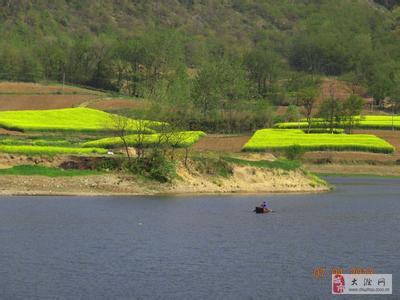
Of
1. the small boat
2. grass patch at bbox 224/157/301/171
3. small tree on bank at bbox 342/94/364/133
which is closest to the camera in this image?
the small boat

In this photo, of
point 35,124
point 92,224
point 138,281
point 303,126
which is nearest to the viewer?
point 138,281

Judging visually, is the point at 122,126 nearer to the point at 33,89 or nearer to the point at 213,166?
the point at 213,166

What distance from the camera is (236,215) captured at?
6700 cm

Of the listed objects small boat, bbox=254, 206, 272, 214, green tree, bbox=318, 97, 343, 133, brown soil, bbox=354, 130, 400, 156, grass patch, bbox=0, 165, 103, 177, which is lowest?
small boat, bbox=254, 206, 272, 214

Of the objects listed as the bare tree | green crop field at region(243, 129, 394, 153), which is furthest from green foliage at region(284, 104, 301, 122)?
the bare tree

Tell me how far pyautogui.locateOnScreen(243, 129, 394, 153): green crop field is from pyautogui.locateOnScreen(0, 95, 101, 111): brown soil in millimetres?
47455

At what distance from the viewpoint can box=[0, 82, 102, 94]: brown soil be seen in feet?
583

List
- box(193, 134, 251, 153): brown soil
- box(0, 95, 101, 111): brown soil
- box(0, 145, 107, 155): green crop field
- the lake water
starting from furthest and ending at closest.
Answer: box(0, 95, 101, 111): brown soil
box(193, 134, 251, 153): brown soil
box(0, 145, 107, 155): green crop field
the lake water

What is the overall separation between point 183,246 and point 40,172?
3231 centimetres

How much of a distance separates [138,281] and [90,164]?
43.2 m

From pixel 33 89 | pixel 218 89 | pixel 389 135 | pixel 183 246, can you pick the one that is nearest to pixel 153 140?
pixel 183 246

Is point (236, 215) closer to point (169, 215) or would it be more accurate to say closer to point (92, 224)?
point (169, 215)

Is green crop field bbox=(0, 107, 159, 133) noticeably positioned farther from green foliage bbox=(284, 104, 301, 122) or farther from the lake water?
the lake water

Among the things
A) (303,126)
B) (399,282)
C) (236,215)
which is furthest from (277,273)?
(303,126)
